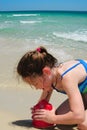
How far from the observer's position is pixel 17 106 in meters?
3.93

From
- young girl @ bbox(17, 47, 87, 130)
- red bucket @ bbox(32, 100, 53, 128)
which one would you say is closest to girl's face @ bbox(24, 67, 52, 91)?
young girl @ bbox(17, 47, 87, 130)

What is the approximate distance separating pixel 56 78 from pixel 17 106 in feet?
3.58

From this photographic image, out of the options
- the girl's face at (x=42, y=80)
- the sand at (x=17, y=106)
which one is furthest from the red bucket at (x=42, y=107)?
the girl's face at (x=42, y=80)

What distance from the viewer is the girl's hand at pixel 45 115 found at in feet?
9.78

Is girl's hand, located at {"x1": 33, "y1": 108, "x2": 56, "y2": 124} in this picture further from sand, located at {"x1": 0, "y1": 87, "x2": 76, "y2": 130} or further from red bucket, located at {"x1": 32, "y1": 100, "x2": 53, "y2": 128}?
sand, located at {"x1": 0, "y1": 87, "x2": 76, "y2": 130}

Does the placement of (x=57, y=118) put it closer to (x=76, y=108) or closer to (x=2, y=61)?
(x=76, y=108)

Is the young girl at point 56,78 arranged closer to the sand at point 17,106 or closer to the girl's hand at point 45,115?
the girl's hand at point 45,115

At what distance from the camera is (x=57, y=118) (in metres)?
2.93

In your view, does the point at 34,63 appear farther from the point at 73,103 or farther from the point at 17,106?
the point at 17,106

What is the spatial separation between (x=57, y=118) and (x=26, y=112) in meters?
0.85

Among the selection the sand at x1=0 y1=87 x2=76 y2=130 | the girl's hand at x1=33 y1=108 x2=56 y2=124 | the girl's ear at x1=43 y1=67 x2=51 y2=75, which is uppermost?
the girl's ear at x1=43 y1=67 x2=51 y2=75

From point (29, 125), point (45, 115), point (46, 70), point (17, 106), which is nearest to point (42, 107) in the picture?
point (45, 115)

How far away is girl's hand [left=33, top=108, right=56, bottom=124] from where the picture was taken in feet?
9.78

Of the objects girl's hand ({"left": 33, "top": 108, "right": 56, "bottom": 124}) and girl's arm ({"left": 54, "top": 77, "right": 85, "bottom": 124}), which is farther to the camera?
girl's hand ({"left": 33, "top": 108, "right": 56, "bottom": 124})
